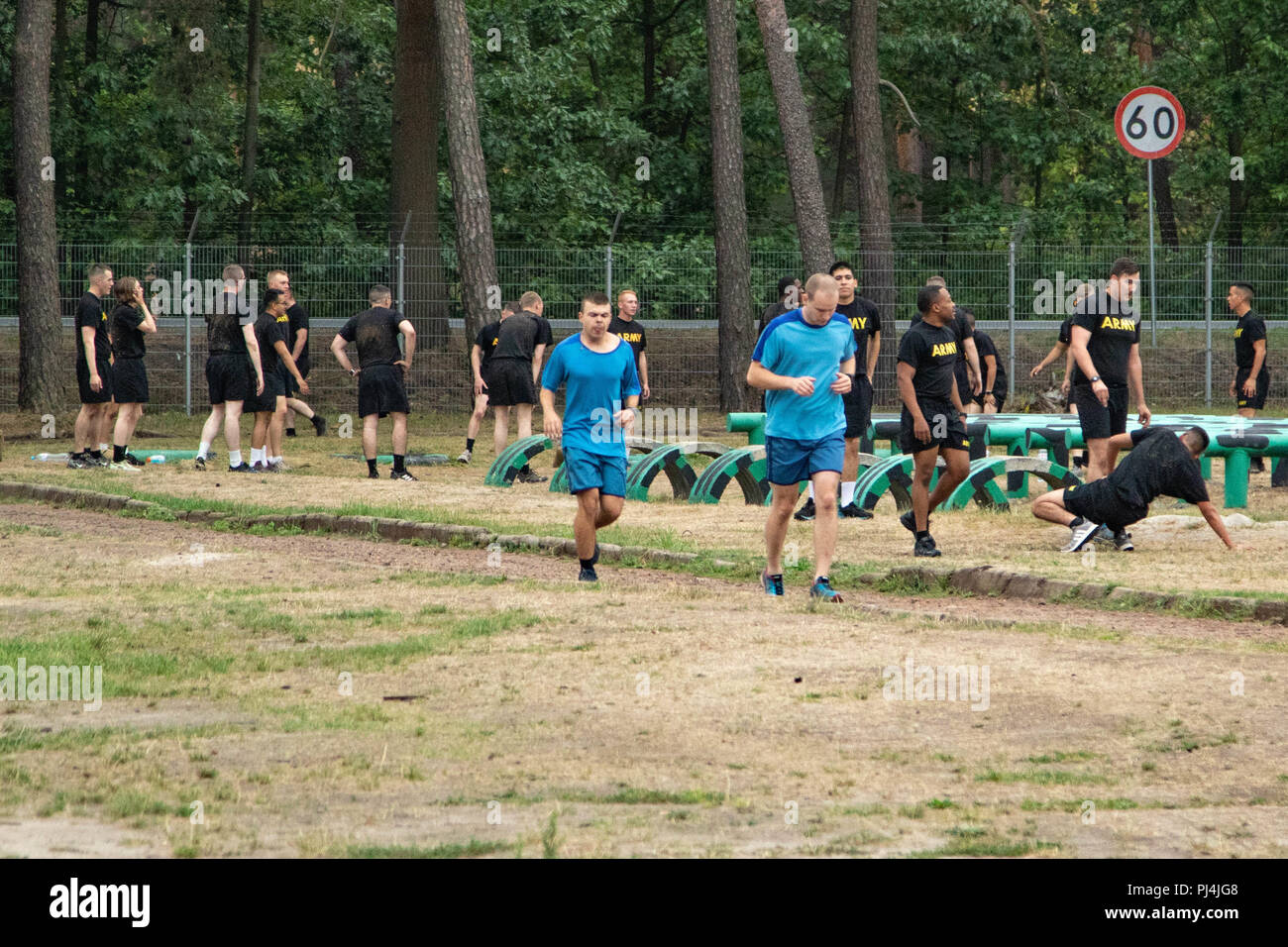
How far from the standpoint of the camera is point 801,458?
10375 millimetres

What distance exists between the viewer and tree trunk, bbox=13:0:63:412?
25.7 m

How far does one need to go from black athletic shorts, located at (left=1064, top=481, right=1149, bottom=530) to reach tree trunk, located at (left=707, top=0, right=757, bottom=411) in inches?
621

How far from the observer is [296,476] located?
60.3ft

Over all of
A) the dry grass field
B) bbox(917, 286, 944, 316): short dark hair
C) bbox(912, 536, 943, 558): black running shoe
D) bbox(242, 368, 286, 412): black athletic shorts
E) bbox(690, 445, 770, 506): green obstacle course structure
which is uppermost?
bbox(917, 286, 944, 316): short dark hair

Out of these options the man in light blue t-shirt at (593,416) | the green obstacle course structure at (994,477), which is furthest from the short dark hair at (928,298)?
the man in light blue t-shirt at (593,416)

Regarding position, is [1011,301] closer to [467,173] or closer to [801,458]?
[467,173]

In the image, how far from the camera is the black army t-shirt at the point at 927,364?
41.0ft

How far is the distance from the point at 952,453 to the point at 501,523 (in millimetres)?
3705

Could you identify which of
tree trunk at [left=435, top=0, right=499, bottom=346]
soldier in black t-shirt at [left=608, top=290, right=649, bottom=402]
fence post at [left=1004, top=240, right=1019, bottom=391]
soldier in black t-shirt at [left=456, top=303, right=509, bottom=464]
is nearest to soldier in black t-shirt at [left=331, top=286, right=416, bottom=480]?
soldier in black t-shirt at [left=456, top=303, right=509, bottom=464]

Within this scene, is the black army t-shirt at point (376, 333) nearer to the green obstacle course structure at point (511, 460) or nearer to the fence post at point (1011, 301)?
the green obstacle course structure at point (511, 460)

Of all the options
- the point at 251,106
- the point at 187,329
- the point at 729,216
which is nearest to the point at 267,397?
the point at 187,329

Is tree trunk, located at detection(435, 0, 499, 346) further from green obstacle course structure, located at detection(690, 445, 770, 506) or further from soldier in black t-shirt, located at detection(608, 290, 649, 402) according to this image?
green obstacle course structure, located at detection(690, 445, 770, 506)

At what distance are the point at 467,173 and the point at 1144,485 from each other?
15.2 m
